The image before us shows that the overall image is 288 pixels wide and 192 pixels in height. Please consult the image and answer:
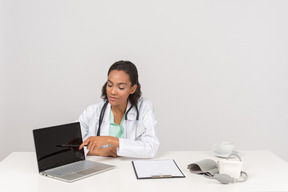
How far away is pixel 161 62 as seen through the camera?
3.76 m

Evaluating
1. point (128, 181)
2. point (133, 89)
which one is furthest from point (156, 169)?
point (133, 89)

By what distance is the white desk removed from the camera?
1596mm

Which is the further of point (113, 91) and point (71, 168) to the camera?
point (113, 91)

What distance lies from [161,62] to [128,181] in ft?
7.31

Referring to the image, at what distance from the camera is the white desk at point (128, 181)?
1596 millimetres

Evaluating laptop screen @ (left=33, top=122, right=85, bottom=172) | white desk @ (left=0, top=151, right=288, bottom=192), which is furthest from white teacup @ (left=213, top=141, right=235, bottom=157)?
laptop screen @ (left=33, top=122, right=85, bottom=172)

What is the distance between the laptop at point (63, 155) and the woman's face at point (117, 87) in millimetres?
370

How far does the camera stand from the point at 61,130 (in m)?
1.95

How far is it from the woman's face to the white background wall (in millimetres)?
1406

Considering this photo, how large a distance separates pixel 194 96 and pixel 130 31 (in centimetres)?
100

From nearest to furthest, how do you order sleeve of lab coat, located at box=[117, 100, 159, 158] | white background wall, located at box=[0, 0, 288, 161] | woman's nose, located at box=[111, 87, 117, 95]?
sleeve of lab coat, located at box=[117, 100, 159, 158]
woman's nose, located at box=[111, 87, 117, 95]
white background wall, located at box=[0, 0, 288, 161]

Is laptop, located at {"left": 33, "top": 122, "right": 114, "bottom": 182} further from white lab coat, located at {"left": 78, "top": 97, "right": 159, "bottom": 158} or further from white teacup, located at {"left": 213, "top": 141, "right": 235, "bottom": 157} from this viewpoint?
white teacup, located at {"left": 213, "top": 141, "right": 235, "bottom": 157}

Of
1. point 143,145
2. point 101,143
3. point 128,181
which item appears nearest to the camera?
point 128,181

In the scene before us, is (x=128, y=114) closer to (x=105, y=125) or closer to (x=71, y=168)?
(x=105, y=125)
